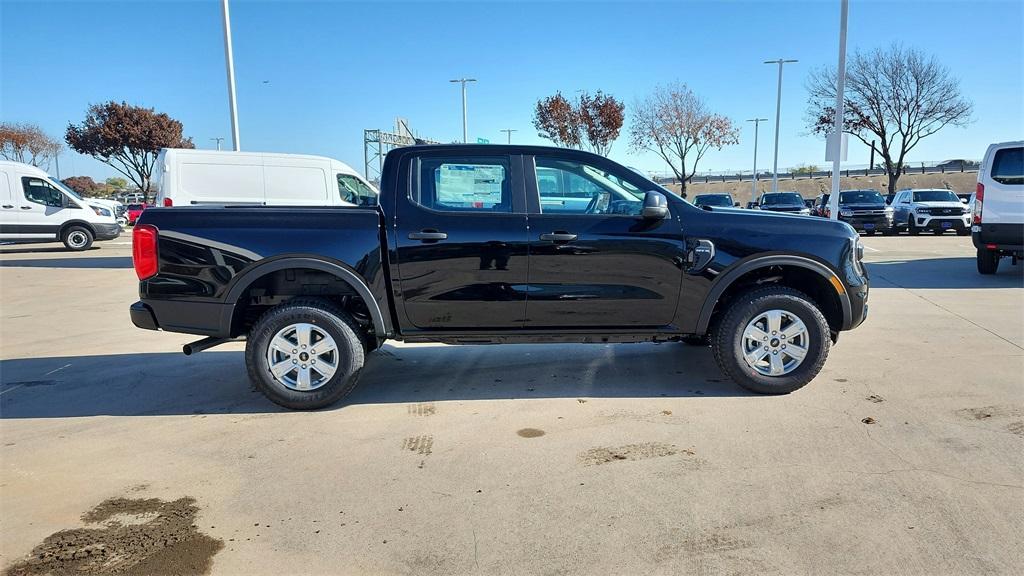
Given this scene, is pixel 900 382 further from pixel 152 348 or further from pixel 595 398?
pixel 152 348

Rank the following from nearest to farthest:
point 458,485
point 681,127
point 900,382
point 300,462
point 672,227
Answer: point 458,485 < point 300,462 < point 672,227 < point 900,382 < point 681,127

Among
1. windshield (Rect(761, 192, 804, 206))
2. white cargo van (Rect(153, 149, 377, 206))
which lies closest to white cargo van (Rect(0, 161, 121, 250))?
white cargo van (Rect(153, 149, 377, 206))

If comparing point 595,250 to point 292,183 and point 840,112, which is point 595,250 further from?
point 840,112

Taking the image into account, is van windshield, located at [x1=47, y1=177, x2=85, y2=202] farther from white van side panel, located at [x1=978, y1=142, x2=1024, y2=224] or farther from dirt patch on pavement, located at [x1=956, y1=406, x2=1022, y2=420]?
white van side panel, located at [x1=978, y1=142, x2=1024, y2=224]

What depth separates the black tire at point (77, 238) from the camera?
17.4 m

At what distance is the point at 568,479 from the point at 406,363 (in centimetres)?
276

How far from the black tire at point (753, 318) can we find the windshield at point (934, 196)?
21050 millimetres

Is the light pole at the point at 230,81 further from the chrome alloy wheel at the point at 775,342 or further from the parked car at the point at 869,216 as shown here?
the parked car at the point at 869,216

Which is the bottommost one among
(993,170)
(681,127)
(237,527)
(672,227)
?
(237,527)

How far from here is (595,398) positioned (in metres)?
4.69

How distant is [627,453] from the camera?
3711 mm

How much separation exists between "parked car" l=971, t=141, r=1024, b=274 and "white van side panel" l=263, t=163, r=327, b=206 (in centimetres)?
1117

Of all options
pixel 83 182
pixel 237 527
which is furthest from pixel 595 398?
pixel 83 182

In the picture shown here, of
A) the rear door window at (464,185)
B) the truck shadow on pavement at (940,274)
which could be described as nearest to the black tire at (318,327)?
the rear door window at (464,185)
